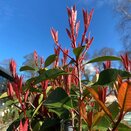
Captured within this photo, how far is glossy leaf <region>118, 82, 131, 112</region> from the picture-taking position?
0.55 metres

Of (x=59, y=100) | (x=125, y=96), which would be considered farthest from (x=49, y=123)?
(x=125, y=96)

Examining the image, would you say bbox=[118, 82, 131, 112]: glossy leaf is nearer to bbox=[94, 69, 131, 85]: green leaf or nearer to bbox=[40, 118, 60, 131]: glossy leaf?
bbox=[94, 69, 131, 85]: green leaf

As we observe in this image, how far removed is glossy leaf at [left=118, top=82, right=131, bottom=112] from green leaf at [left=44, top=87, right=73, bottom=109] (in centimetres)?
30

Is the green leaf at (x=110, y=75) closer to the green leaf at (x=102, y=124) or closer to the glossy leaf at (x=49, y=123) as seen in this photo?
the green leaf at (x=102, y=124)

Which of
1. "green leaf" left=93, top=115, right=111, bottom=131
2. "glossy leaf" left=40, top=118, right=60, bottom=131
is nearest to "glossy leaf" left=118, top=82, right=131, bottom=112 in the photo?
"green leaf" left=93, top=115, right=111, bottom=131

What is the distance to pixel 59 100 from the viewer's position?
0.88 meters

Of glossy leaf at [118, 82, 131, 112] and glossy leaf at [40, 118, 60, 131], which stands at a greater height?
glossy leaf at [118, 82, 131, 112]

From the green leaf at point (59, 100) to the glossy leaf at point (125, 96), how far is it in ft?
1.00

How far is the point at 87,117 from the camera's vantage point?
69 cm

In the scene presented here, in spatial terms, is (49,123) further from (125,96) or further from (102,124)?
(125,96)

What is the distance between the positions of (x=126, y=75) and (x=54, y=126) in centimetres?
38

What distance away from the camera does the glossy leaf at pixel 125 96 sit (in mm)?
554

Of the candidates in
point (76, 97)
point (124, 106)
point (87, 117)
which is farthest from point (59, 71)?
point (124, 106)

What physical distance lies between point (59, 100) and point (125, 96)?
336 mm
